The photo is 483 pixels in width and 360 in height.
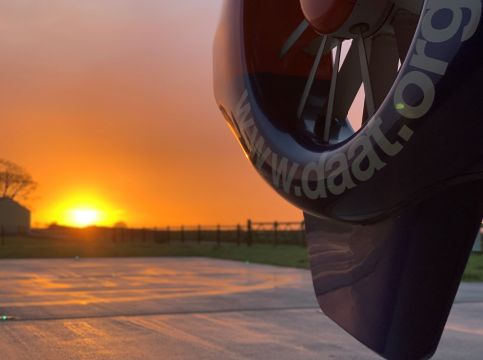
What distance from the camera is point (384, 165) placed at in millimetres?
2320

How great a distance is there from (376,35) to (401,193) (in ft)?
3.09

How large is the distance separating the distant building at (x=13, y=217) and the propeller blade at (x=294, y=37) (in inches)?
1776

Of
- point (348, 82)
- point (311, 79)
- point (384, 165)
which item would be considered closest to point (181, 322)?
point (348, 82)

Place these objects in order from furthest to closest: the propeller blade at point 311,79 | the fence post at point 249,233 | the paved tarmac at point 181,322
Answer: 1. the fence post at point 249,233
2. the paved tarmac at point 181,322
3. the propeller blade at point 311,79

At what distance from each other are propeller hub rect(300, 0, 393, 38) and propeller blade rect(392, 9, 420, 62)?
50 millimetres

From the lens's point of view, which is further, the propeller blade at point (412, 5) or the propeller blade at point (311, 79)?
the propeller blade at point (311, 79)

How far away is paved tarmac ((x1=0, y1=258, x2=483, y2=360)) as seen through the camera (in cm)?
543

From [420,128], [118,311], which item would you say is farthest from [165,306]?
[420,128]

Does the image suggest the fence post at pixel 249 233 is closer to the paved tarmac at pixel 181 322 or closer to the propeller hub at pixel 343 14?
the paved tarmac at pixel 181 322

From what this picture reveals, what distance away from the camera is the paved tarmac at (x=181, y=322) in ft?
17.8

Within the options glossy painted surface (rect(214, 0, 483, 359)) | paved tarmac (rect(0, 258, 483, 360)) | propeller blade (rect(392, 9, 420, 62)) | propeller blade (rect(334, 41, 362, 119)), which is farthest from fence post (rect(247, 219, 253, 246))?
propeller blade (rect(392, 9, 420, 62))

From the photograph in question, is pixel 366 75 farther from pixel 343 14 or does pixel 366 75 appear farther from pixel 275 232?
pixel 275 232

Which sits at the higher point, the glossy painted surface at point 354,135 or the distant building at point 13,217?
the distant building at point 13,217

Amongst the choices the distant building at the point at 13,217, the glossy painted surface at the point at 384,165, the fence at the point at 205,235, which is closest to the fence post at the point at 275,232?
the fence at the point at 205,235
